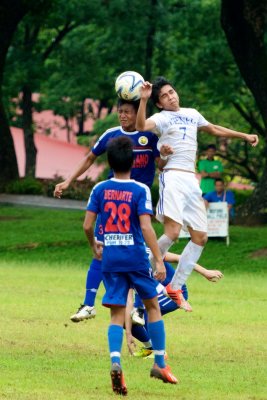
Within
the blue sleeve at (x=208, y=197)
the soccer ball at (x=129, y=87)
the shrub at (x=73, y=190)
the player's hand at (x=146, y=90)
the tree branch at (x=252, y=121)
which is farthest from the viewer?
the tree branch at (x=252, y=121)

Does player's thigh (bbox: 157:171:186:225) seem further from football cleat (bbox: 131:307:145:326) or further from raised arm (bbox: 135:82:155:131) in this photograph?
football cleat (bbox: 131:307:145:326)

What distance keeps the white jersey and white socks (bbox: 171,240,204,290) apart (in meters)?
0.74

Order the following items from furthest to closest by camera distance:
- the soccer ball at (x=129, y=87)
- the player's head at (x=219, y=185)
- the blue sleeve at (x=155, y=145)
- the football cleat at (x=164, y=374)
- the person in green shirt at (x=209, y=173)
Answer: the person in green shirt at (x=209, y=173) → the player's head at (x=219, y=185) → the blue sleeve at (x=155, y=145) → the soccer ball at (x=129, y=87) → the football cleat at (x=164, y=374)

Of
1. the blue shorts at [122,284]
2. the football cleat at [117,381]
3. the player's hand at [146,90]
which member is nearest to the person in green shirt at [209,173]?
the player's hand at [146,90]

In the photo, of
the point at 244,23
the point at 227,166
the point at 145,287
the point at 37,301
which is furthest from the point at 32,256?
the point at 227,166

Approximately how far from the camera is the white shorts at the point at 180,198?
1175 cm

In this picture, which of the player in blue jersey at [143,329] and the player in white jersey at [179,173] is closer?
the player in blue jersey at [143,329]

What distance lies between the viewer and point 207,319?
14414 millimetres

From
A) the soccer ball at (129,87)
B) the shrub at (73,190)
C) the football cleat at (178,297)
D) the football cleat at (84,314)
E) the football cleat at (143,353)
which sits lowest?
the shrub at (73,190)

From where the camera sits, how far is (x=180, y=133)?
1159 cm

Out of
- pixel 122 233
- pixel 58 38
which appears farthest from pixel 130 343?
pixel 58 38

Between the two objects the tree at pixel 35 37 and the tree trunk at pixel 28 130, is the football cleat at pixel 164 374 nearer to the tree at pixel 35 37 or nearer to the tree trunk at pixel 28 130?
the tree at pixel 35 37

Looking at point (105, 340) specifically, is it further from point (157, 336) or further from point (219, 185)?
point (219, 185)

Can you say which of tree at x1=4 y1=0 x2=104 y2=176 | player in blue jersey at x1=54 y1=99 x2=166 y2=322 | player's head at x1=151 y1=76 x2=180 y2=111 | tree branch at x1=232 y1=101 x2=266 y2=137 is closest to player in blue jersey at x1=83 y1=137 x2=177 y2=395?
player in blue jersey at x1=54 y1=99 x2=166 y2=322
